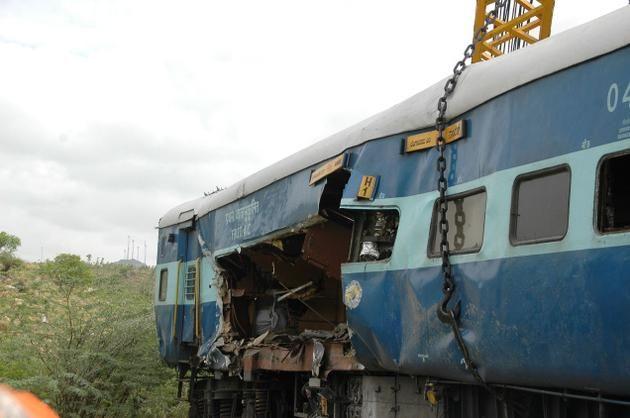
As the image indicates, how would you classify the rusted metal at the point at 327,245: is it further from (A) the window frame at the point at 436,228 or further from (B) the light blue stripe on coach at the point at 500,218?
(A) the window frame at the point at 436,228

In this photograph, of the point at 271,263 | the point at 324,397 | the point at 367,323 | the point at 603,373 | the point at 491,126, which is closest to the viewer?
the point at 603,373

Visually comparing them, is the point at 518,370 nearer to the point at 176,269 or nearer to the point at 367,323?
the point at 367,323

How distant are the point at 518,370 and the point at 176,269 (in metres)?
8.43

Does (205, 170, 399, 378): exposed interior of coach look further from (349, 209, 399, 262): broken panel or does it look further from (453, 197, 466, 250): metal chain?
(453, 197, 466, 250): metal chain

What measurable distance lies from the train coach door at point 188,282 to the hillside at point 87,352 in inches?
67.1

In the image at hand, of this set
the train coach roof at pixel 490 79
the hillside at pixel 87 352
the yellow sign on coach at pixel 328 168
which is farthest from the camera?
the hillside at pixel 87 352

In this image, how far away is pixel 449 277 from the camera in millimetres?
4820

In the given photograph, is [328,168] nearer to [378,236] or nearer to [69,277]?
[378,236]

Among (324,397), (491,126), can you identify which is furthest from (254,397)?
(491,126)

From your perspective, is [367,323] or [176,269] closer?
[367,323]

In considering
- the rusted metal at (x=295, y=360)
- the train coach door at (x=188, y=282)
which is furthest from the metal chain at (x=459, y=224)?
the train coach door at (x=188, y=282)

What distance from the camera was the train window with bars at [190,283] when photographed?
442 inches

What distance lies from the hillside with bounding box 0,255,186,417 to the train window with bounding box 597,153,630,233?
935 cm

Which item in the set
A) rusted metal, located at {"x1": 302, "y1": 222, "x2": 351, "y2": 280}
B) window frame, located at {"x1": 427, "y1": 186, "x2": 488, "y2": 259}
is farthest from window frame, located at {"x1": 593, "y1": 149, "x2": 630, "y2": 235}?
rusted metal, located at {"x1": 302, "y1": 222, "x2": 351, "y2": 280}
